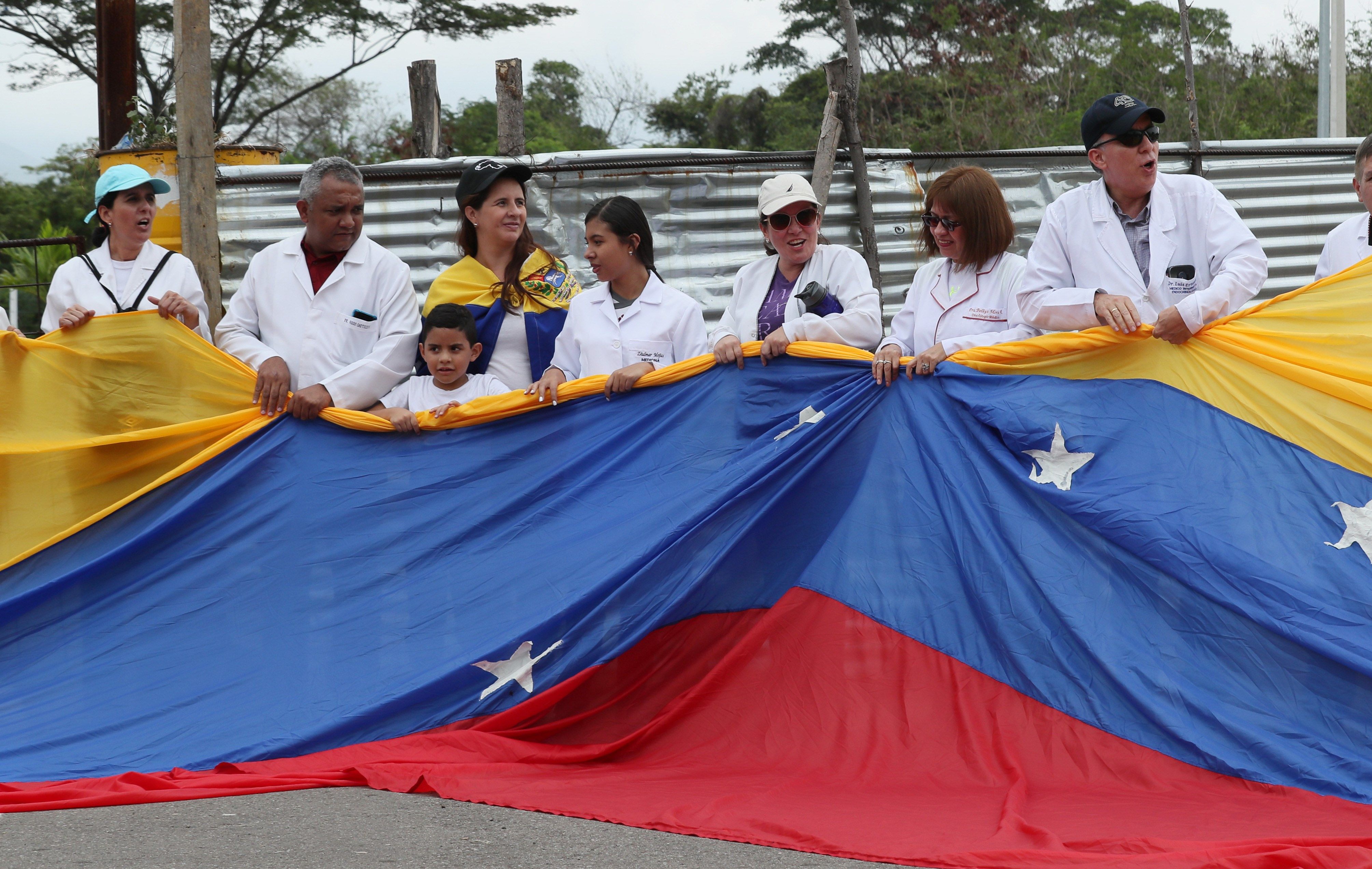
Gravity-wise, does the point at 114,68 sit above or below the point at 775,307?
above

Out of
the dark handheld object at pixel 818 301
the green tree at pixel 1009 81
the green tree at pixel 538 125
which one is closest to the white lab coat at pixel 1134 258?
the dark handheld object at pixel 818 301

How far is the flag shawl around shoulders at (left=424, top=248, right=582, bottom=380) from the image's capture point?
465 centimetres

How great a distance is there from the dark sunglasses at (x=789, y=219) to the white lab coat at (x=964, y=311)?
1.42 feet

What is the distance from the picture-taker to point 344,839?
3205mm

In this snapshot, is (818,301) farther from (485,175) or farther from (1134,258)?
(485,175)

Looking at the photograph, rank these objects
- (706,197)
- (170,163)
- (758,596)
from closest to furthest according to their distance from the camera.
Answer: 1. (758,596)
2. (170,163)
3. (706,197)

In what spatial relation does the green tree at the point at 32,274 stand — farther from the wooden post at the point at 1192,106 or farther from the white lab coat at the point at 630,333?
the wooden post at the point at 1192,106

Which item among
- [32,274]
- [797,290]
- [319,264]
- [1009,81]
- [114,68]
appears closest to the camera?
[797,290]

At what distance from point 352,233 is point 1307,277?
8.35m

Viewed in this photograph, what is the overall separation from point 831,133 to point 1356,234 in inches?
168

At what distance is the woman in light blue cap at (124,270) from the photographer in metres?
4.79

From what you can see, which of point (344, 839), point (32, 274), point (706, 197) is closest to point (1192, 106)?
point (706, 197)

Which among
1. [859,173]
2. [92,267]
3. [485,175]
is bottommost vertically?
[92,267]

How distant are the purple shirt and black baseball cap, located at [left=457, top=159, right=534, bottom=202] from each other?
103 centimetres
